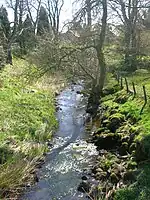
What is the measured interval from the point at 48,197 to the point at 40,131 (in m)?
5.14

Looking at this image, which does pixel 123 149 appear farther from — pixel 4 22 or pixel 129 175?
pixel 4 22

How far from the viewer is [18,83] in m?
23.7

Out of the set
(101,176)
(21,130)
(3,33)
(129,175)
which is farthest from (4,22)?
(129,175)

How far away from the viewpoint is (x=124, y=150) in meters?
13.0

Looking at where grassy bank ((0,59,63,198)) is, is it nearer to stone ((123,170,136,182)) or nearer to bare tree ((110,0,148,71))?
stone ((123,170,136,182))

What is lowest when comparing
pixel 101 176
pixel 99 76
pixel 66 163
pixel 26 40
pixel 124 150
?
pixel 66 163

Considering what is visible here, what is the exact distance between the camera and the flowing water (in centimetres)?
1041

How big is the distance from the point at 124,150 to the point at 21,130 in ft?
15.1

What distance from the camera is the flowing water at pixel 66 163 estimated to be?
10414mm

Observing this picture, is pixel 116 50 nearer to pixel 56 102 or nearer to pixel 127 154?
pixel 56 102

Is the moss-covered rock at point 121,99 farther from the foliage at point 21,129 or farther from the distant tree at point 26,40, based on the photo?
the distant tree at point 26,40

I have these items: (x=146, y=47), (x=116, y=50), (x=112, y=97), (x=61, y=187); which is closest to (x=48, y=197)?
(x=61, y=187)

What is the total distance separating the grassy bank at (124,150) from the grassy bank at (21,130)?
2.49 m

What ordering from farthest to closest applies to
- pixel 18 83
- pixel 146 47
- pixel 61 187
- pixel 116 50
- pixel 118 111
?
pixel 146 47
pixel 116 50
pixel 18 83
pixel 118 111
pixel 61 187
